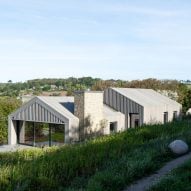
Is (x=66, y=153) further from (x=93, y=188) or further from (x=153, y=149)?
(x=93, y=188)

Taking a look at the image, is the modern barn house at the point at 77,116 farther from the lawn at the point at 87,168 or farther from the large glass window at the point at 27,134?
the lawn at the point at 87,168

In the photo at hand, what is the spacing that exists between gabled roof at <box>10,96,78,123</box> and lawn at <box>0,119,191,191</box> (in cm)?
979

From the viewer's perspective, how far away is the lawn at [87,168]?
7.74 m

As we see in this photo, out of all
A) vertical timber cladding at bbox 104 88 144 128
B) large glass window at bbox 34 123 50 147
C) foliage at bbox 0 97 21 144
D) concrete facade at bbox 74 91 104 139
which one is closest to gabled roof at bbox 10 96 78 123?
concrete facade at bbox 74 91 104 139

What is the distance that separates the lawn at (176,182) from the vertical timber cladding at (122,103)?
17610 mm

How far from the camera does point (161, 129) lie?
15.3 meters

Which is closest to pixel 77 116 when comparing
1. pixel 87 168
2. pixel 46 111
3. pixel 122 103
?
pixel 46 111

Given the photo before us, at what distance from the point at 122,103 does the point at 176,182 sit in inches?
761

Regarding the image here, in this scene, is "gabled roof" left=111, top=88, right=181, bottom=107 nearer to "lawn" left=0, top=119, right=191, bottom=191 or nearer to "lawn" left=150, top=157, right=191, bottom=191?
"lawn" left=0, top=119, right=191, bottom=191

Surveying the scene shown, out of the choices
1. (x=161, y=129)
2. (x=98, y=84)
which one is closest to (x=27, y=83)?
(x=98, y=84)

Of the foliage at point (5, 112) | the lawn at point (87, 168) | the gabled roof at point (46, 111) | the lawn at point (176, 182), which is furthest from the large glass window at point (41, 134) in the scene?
the lawn at point (176, 182)

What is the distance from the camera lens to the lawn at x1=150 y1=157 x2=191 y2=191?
695 cm

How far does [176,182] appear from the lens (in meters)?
7.14

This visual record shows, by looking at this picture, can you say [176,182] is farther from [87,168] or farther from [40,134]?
[40,134]
